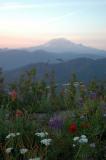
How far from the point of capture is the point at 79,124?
691 centimetres

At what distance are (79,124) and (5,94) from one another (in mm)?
4712

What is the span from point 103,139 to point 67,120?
31.0 inches

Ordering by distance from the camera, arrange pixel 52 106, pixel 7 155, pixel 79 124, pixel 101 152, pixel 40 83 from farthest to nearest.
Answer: pixel 40 83
pixel 52 106
pixel 79 124
pixel 101 152
pixel 7 155

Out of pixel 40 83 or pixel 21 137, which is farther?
pixel 40 83

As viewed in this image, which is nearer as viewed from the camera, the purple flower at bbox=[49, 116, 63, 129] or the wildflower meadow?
the wildflower meadow

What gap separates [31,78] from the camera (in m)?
13.6

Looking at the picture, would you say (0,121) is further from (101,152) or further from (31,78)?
(31,78)

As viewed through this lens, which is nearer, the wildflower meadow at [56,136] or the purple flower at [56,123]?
the wildflower meadow at [56,136]

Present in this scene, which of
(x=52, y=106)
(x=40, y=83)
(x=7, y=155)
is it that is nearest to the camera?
(x=7, y=155)

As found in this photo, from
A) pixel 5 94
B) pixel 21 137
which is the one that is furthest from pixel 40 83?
pixel 21 137

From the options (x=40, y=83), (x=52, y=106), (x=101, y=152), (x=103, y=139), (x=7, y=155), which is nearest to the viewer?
(x=7, y=155)

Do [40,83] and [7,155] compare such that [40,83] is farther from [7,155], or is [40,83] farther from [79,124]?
[7,155]

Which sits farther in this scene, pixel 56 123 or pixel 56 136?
pixel 56 123

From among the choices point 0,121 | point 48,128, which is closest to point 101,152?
point 48,128
